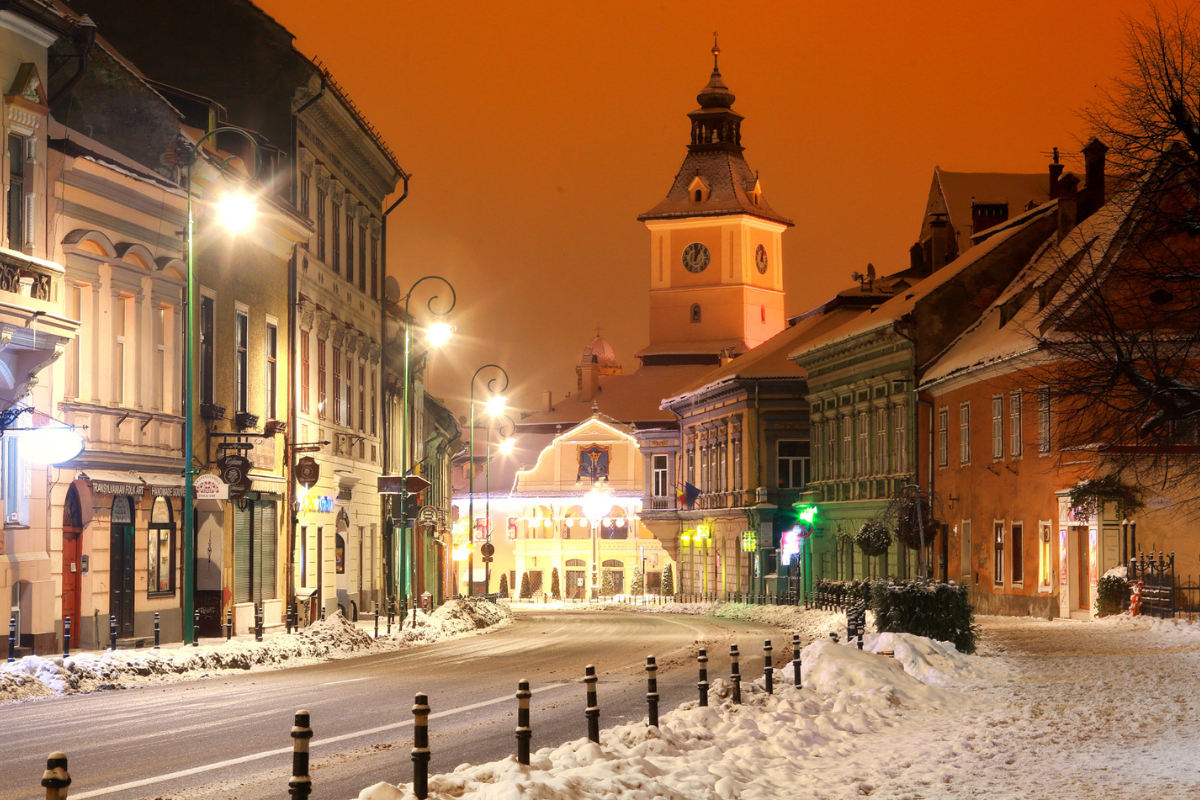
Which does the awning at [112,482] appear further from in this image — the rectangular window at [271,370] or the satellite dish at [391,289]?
the satellite dish at [391,289]

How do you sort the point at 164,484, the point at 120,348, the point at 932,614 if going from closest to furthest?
the point at 932,614, the point at 120,348, the point at 164,484

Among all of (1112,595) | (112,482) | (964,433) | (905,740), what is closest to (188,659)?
(112,482)

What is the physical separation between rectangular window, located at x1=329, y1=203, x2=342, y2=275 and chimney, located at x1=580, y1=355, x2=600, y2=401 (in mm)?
88271

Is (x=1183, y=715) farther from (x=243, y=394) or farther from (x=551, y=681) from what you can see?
(x=243, y=394)

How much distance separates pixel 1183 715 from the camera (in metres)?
19.0

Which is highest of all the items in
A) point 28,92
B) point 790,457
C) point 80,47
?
point 80,47

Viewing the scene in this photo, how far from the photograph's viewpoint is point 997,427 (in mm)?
46906

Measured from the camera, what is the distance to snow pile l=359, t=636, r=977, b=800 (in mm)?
12328

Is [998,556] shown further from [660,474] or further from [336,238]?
[660,474]

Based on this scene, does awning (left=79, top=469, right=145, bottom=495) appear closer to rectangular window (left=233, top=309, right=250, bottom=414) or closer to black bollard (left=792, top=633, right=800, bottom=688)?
rectangular window (left=233, top=309, right=250, bottom=414)

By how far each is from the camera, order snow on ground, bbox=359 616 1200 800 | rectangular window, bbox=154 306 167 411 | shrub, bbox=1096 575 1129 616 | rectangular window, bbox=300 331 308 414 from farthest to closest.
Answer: rectangular window, bbox=300 331 308 414
shrub, bbox=1096 575 1129 616
rectangular window, bbox=154 306 167 411
snow on ground, bbox=359 616 1200 800

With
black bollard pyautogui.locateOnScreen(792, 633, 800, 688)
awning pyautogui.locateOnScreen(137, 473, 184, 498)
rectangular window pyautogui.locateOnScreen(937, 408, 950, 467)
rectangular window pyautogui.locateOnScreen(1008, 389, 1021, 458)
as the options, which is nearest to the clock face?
rectangular window pyautogui.locateOnScreen(937, 408, 950, 467)

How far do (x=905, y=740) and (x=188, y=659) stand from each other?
40.9 ft

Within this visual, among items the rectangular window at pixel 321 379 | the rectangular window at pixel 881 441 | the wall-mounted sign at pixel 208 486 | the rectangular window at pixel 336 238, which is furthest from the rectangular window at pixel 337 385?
the rectangular window at pixel 881 441
